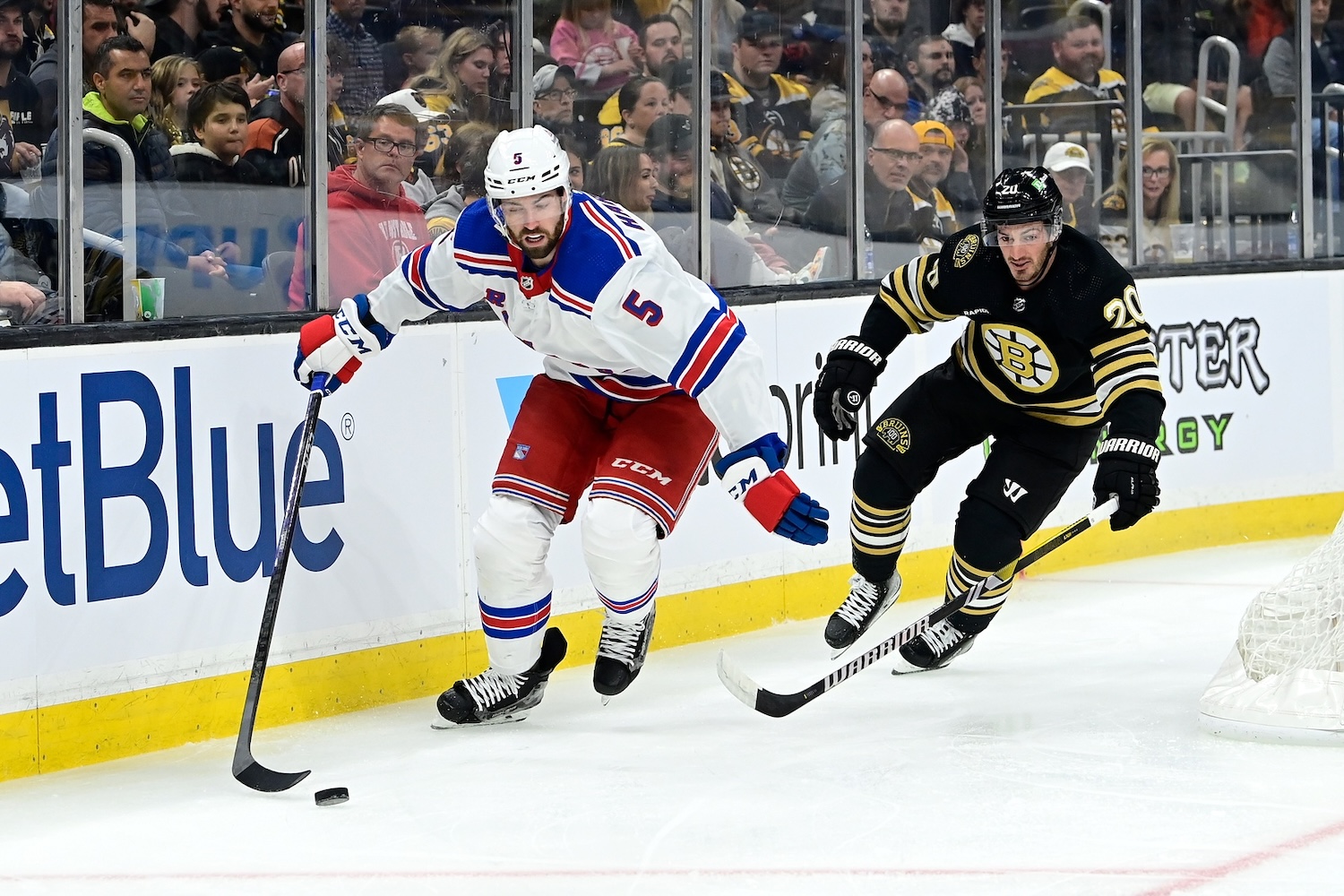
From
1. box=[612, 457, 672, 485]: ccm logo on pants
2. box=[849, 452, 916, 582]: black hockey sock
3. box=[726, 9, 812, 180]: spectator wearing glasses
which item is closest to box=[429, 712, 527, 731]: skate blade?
box=[612, 457, 672, 485]: ccm logo on pants

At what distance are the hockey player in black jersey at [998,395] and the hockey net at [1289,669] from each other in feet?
1.15

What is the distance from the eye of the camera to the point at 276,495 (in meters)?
3.76

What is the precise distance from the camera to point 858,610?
13.5ft

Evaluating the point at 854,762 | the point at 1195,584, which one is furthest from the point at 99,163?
the point at 1195,584

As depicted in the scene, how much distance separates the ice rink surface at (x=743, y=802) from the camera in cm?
271

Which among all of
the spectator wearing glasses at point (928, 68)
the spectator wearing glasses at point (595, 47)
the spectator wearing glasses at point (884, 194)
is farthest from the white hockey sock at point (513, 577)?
the spectator wearing glasses at point (928, 68)

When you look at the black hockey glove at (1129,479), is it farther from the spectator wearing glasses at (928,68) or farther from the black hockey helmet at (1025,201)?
the spectator wearing glasses at (928,68)

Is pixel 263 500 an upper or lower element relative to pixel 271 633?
upper

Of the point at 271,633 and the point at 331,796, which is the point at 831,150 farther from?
the point at 331,796

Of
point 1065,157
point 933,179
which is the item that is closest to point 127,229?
point 933,179

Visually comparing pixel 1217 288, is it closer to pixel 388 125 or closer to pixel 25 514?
pixel 388 125

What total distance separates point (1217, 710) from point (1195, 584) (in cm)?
193

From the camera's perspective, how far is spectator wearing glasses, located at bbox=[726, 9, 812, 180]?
5227 millimetres

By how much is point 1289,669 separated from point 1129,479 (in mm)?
478
